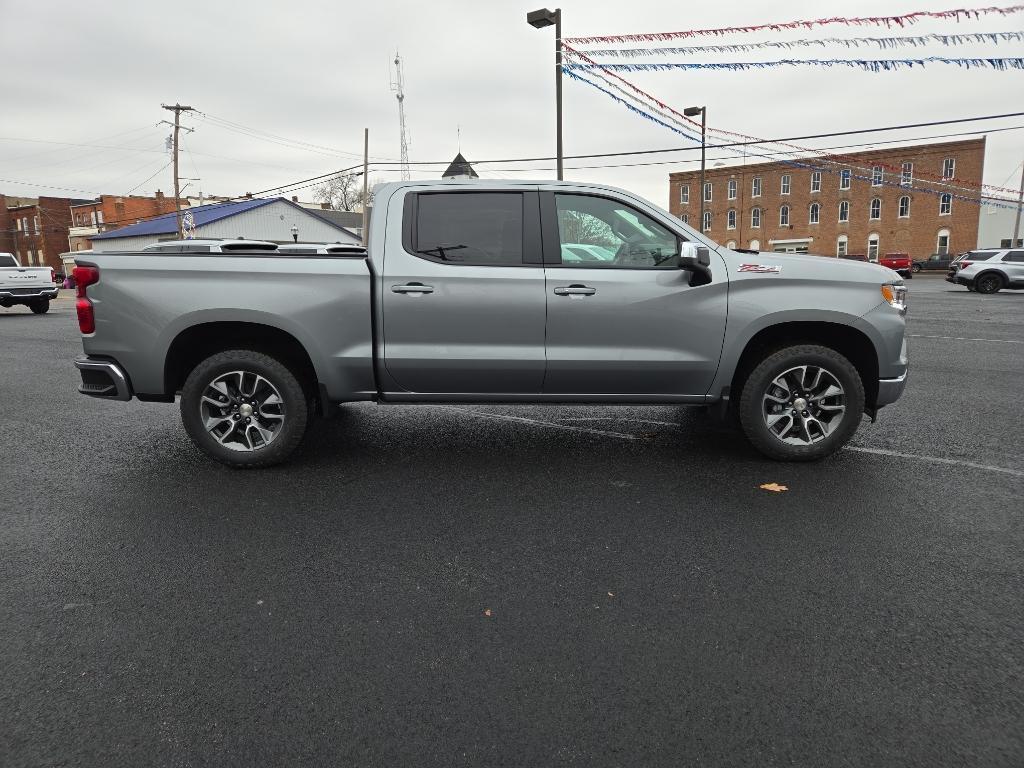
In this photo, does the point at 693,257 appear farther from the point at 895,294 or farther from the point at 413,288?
the point at 413,288

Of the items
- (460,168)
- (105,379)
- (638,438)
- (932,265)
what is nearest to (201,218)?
(460,168)

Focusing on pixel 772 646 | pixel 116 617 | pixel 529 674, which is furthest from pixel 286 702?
pixel 772 646

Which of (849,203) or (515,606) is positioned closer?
(515,606)

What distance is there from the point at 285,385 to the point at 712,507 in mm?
2910

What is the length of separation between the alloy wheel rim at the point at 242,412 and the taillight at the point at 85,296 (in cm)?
90

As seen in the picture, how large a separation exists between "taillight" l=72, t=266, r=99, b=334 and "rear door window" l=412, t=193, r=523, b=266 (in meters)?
2.16

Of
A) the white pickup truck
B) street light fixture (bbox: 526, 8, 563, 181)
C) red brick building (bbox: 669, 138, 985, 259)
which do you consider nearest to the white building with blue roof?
the white pickup truck

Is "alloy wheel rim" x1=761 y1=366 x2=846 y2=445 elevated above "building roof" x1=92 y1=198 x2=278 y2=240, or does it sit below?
below

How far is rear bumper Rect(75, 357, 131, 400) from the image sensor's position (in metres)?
4.72

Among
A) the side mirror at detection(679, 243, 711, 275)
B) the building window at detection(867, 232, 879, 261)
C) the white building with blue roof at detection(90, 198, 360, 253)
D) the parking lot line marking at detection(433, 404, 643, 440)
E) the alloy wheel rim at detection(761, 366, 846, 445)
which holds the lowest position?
the parking lot line marking at detection(433, 404, 643, 440)

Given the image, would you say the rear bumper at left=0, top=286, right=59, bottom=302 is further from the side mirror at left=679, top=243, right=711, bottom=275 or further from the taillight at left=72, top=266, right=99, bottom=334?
the side mirror at left=679, top=243, right=711, bottom=275

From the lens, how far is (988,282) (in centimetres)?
2477

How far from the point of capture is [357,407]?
6.97m

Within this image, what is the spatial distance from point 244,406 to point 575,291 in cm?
243
